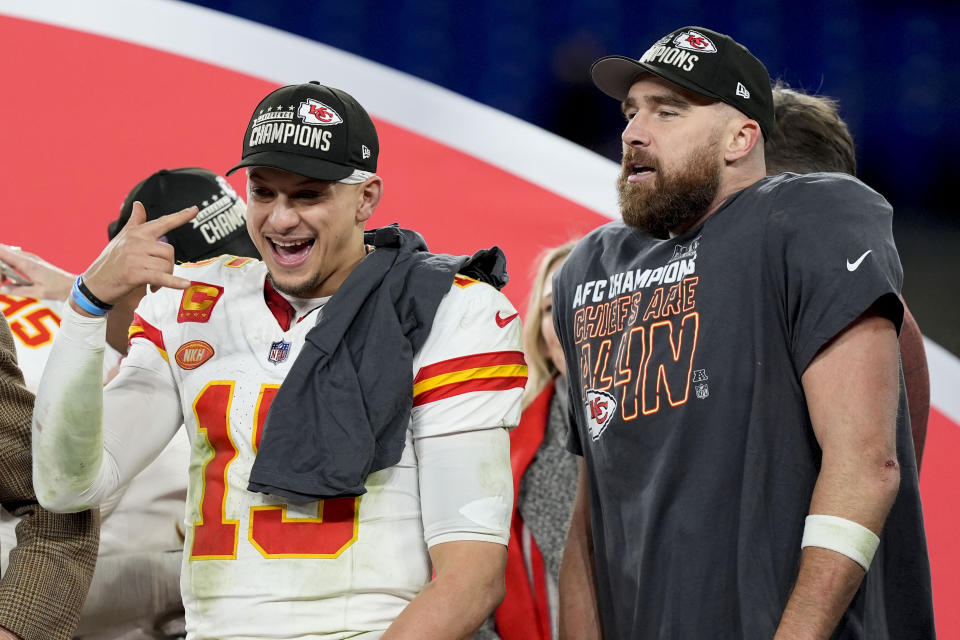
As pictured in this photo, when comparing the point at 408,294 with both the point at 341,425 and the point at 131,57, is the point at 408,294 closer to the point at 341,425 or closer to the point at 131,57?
the point at 341,425

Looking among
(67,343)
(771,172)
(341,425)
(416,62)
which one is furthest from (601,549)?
(416,62)

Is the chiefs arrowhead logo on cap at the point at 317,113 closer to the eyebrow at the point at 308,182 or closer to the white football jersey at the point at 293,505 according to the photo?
the eyebrow at the point at 308,182

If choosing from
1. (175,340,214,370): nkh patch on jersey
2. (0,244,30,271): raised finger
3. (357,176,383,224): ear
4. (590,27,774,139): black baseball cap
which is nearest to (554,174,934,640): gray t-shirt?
(590,27,774,139): black baseball cap

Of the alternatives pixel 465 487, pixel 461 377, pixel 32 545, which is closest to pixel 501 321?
pixel 461 377

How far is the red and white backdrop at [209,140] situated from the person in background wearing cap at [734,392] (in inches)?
48.4

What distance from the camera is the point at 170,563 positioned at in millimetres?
2053

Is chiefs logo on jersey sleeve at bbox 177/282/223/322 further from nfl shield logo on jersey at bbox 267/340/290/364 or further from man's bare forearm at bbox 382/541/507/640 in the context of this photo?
man's bare forearm at bbox 382/541/507/640

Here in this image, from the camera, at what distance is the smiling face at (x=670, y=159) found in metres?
1.61

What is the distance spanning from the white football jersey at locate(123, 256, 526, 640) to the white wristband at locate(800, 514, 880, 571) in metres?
0.41

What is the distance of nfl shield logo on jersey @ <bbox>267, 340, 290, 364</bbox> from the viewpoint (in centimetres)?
163

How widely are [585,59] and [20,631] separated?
2.36m

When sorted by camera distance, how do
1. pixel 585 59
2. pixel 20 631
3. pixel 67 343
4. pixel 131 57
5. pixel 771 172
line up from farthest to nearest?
1. pixel 585 59
2. pixel 131 57
3. pixel 771 172
4. pixel 20 631
5. pixel 67 343

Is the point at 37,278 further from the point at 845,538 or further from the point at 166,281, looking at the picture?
the point at 845,538

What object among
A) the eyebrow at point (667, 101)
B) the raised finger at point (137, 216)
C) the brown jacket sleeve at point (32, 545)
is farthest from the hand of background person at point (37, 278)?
the eyebrow at point (667, 101)
